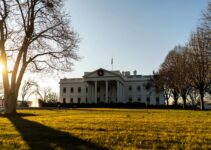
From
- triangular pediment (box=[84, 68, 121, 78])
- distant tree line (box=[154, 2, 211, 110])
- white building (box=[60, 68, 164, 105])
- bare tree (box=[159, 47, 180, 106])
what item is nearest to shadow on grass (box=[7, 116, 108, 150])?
distant tree line (box=[154, 2, 211, 110])

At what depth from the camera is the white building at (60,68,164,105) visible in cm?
9638

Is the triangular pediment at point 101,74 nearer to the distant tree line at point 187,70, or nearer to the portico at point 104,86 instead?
the portico at point 104,86

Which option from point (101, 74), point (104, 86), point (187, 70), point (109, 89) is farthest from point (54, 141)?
point (109, 89)

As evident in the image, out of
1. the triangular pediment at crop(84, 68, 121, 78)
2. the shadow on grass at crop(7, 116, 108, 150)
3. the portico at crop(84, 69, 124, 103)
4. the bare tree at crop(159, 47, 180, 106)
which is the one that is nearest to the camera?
the shadow on grass at crop(7, 116, 108, 150)

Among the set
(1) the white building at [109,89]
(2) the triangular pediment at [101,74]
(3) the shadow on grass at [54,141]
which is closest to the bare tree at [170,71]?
(2) the triangular pediment at [101,74]

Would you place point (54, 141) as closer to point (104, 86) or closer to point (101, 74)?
point (101, 74)

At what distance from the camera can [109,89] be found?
4058 inches

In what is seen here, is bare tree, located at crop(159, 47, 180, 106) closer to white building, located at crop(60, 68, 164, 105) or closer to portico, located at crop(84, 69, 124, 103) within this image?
white building, located at crop(60, 68, 164, 105)

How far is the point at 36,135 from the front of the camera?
1003cm

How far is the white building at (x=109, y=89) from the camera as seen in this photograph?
96375 millimetres

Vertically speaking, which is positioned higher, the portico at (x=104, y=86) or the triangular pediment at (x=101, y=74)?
the triangular pediment at (x=101, y=74)

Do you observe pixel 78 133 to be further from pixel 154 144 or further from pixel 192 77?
pixel 192 77

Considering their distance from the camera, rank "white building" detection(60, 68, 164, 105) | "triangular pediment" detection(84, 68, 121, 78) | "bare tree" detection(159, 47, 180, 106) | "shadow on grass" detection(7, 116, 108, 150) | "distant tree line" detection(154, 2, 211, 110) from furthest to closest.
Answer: "white building" detection(60, 68, 164, 105), "triangular pediment" detection(84, 68, 121, 78), "bare tree" detection(159, 47, 180, 106), "distant tree line" detection(154, 2, 211, 110), "shadow on grass" detection(7, 116, 108, 150)

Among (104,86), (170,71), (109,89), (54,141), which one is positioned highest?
(170,71)
